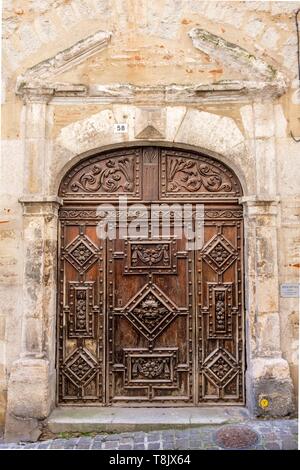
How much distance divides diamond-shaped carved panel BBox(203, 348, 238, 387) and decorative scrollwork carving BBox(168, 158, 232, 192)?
167cm

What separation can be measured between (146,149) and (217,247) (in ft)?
4.07

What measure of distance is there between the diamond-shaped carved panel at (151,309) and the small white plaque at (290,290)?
41.1 inches

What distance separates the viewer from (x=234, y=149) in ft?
14.3

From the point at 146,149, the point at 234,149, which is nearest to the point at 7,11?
the point at 146,149

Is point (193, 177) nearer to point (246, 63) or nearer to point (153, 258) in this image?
point (153, 258)

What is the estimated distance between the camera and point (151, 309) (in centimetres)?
447

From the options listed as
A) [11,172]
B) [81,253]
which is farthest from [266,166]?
[11,172]

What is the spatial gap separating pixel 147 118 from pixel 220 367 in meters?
2.58

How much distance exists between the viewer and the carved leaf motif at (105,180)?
14.9 ft

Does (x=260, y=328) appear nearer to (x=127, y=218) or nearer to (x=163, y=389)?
(x=163, y=389)

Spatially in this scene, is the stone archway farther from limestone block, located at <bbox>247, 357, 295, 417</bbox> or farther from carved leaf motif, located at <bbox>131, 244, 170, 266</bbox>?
carved leaf motif, located at <bbox>131, 244, 170, 266</bbox>

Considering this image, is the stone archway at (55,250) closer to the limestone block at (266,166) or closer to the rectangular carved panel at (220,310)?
the limestone block at (266,166)

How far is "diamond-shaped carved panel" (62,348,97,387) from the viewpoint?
444 cm

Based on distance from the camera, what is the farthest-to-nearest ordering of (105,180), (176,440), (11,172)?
(105,180) → (11,172) → (176,440)
